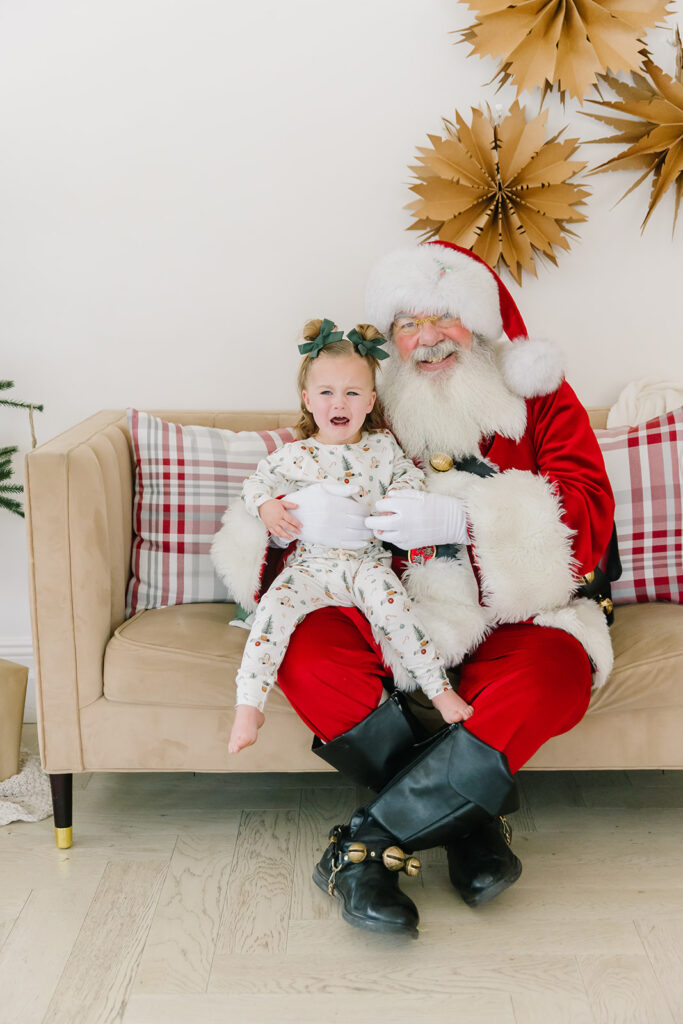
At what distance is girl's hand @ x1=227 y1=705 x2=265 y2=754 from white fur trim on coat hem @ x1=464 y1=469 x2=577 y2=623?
54 cm

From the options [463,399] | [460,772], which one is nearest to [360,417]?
[463,399]

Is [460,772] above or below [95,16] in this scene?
below

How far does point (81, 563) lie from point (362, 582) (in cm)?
59

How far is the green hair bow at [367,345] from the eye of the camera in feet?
6.48

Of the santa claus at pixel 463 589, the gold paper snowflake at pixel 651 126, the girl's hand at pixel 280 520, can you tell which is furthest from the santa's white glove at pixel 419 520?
the gold paper snowflake at pixel 651 126

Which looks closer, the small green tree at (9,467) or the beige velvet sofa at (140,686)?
the beige velvet sofa at (140,686)

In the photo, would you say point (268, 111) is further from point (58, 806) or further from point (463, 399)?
point (58, 806)

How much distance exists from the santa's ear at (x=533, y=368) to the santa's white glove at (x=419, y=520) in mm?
341

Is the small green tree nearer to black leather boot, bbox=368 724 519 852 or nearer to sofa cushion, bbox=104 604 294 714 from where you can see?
sofa cushion, bbox=104 604 294 714

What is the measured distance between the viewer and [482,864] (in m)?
1.64

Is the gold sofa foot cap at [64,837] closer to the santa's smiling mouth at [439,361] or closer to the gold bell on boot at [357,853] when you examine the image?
the gold bell on boot at [357,853]

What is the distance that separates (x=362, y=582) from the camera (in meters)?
1.82

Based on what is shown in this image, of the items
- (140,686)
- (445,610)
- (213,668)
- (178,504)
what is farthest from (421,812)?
(178,504)

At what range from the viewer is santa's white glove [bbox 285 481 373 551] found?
1860mm
